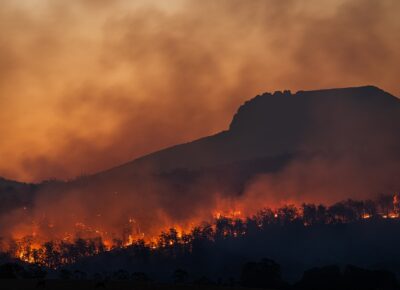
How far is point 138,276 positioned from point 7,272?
5144cm

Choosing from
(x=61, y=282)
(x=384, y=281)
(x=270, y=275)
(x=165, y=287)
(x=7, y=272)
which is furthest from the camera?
(x=270, y=275)

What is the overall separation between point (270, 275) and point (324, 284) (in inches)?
903

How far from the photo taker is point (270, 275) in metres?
190

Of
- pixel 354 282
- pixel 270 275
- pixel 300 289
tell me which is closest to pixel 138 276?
pixel 270 275

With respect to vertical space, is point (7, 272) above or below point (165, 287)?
above

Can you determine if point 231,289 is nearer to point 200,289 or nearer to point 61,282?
point 200,289

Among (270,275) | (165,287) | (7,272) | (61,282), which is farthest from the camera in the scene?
(270,275)

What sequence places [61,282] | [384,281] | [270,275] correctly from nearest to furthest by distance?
[61,282], [384,281], [270,275]

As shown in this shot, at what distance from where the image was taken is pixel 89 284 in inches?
4067

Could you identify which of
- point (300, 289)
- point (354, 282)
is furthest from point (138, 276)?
point (354, 282)

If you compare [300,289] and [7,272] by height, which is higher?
[7,272]

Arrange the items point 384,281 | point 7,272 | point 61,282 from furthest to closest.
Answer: point 384,281
point 7,272
point 61,282

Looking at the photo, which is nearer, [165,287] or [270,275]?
[165,287]

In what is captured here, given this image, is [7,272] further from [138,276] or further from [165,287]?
[165,287]
